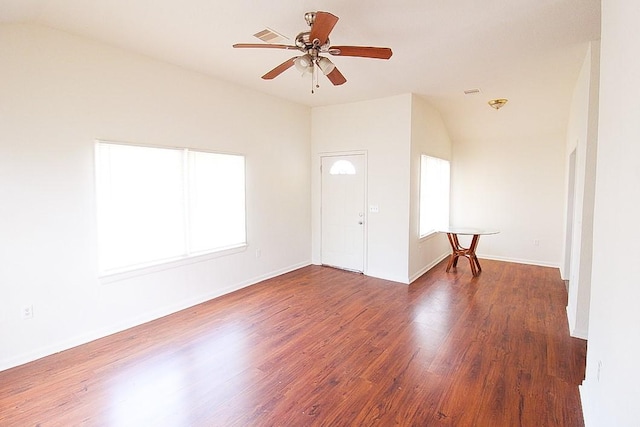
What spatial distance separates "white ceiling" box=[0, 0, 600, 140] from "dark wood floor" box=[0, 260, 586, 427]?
286 cm

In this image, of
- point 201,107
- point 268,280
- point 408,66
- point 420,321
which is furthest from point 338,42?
point 268,280

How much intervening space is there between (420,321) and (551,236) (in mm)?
4047

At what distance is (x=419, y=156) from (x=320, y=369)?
3678mm

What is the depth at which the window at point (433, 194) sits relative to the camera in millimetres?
5379

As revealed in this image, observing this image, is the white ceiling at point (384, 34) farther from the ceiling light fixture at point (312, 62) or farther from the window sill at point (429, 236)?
the window sill at point (429, 236)

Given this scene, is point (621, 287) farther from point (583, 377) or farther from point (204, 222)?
point (204, 222)

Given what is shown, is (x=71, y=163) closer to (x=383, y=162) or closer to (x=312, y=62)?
(x=312, y=62)

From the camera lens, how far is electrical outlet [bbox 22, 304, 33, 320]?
8.68ft

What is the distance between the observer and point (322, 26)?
6.88ft

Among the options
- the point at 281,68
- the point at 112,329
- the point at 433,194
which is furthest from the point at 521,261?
the point at 112,329

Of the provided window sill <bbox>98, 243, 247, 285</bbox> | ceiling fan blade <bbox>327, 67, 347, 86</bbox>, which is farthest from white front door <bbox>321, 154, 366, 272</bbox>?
ceiling fan blade <bbox>327, 67, 347, 86</bbox>

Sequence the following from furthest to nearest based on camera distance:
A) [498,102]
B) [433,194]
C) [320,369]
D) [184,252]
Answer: [433,194]
[498,102]
[184,252]
[320,369]

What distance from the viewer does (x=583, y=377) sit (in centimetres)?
242

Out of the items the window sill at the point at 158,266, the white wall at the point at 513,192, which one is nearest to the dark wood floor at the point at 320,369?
the window sill at the point at 158,266
